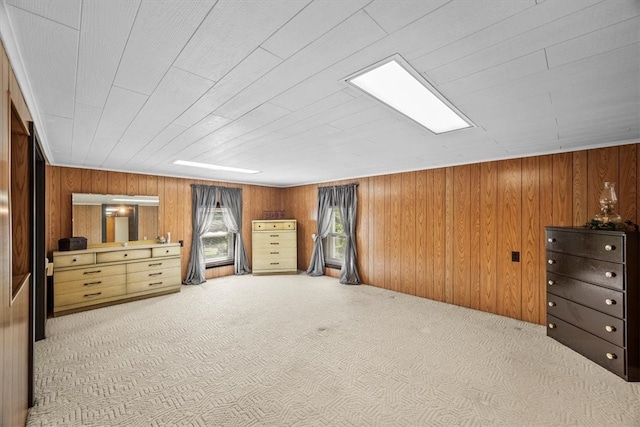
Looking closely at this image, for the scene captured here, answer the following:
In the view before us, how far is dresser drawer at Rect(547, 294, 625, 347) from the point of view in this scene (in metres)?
2.44

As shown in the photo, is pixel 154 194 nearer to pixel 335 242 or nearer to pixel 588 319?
pixel 335 242

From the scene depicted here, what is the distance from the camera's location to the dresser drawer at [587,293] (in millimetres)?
2463

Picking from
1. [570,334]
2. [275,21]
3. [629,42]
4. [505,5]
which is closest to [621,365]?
[570,334]

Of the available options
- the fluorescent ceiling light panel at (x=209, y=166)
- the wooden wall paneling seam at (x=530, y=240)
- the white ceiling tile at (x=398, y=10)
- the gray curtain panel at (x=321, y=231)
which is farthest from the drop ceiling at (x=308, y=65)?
the gray curtain panel at (x=321, y=231)

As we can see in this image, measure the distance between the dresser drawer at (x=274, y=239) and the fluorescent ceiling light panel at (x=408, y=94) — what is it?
4518mm

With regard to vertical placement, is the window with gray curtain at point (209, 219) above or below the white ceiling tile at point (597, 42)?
below

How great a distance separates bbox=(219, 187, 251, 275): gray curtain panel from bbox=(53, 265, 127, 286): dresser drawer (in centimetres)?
230

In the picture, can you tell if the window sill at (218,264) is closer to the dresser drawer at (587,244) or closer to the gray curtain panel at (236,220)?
the gray curtain panel at (236,220)

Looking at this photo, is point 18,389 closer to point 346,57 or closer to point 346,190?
point 346,57

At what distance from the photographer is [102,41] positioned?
4.09 feet

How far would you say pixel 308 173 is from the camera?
515 centimetres

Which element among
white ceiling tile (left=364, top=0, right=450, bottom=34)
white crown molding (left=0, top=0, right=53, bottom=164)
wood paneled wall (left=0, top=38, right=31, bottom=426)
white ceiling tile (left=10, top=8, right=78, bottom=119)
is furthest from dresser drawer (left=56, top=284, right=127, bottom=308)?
white ceiling tile (left=364, top=0, right=450, bottom=34)

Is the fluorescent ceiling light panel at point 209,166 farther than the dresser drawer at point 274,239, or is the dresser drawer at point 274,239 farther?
the dresser drawer at point 274,239

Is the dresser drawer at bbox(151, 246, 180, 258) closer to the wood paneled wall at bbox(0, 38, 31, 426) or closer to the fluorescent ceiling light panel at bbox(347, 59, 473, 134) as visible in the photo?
the wood paneled wall at bbox(0, 38, 31, 426)
